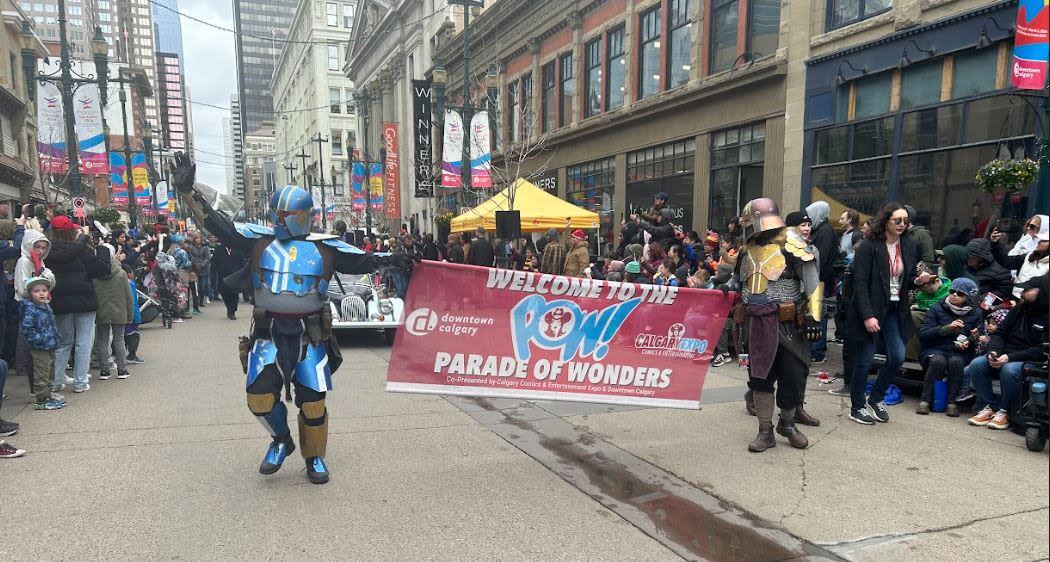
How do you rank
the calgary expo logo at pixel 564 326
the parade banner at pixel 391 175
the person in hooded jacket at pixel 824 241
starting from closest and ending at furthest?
the calgary expo logo at pixel 564 326
the person in hooded jacket at pixel 824 241
the parade banner at pixel 391 175

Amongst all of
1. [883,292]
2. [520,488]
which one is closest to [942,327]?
[883,292]

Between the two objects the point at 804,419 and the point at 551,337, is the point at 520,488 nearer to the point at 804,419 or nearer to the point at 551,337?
the point at 551,337

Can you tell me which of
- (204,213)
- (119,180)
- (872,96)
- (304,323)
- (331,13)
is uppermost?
(331,13)

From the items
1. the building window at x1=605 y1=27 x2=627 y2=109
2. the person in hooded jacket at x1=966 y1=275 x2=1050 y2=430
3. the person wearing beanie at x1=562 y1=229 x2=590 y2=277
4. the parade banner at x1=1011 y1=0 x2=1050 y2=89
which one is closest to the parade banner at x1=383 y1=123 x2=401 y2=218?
the building window at x1=605 y1=27 x2=627 y2=109

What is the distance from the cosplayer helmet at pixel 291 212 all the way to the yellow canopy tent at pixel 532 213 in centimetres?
1041

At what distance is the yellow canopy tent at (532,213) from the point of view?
14.9m

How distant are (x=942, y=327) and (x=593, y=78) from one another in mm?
18614

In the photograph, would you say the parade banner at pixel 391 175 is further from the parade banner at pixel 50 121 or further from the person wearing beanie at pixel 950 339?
the person wearing beanie at pixel 950 339

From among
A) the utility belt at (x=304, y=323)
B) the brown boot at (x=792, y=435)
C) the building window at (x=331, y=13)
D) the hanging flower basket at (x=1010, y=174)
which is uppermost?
the building window at (x=331, y=13)

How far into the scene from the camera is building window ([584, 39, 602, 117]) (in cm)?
2245

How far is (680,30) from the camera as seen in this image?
1809cm

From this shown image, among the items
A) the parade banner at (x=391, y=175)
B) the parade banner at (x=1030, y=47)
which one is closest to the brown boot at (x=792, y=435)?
the parade banner at (x=1030, y=47)

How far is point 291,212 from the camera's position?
14.1 ft

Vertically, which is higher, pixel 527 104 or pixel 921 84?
pixel 527 104
